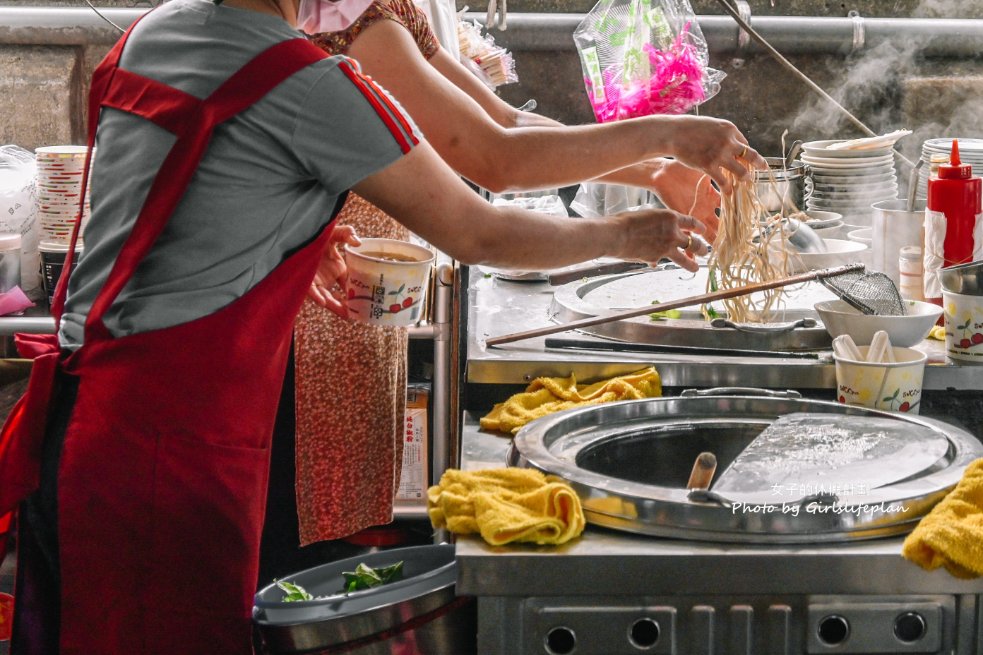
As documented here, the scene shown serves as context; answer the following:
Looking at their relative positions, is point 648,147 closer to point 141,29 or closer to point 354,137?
point 354,137

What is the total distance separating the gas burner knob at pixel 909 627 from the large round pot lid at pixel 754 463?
112mm

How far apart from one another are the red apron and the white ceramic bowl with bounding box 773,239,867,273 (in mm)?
1415

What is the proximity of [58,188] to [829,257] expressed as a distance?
224 centimetres

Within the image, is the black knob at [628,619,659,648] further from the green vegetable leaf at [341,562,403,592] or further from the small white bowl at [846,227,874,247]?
the small white bowl at [846,227,874,247]

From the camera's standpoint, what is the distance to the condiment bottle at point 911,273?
2557 millimetres

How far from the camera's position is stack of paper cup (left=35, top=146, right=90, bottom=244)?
3480mm

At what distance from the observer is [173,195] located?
165cm

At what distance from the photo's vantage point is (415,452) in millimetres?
3436

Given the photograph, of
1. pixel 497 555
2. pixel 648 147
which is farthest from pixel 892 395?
pixel 497 555

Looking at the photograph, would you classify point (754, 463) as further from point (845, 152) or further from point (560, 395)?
point (845, 152)

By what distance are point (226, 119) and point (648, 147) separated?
0.97 m

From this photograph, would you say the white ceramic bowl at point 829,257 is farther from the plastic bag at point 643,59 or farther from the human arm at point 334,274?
the human arm at point 334,274

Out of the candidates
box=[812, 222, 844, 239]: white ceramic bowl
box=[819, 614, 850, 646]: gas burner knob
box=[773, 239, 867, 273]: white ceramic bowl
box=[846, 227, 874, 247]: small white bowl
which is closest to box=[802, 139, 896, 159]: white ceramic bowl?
box=[812, 222, 844, 239]: white ceramic bowl

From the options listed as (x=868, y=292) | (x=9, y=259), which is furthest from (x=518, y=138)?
(x=9, y=259)
